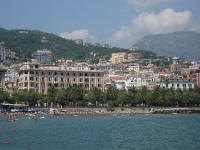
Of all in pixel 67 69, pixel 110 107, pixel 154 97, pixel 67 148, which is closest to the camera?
pixel 67 148

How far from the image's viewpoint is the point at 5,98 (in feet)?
456

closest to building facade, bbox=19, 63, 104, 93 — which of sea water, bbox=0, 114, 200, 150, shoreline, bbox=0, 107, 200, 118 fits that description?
shoreline, bbox=0, 107, 200, 118

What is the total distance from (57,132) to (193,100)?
300 feet

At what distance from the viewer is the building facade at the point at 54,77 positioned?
168375 millimetres

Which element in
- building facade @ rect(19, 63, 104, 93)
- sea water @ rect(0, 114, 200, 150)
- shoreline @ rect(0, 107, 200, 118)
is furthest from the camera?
building facade @ rect(19, 63, 104, 93)

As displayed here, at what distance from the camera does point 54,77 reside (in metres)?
174

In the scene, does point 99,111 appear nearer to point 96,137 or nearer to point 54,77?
point 54,77

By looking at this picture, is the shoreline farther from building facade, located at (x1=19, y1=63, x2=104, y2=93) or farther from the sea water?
building facade, located at (x1=19, y1=63, x2=104, y2=93)

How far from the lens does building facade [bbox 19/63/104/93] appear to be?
6629 inches

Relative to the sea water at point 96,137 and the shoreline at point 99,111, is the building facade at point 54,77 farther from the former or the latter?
the sea water at point 96,137

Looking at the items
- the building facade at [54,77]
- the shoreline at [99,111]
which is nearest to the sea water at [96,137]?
the shoreline at [99,111]

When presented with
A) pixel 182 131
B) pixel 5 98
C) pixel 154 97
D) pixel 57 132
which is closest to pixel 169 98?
pixel 154 97

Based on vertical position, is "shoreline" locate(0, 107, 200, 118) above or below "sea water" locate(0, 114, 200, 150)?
above

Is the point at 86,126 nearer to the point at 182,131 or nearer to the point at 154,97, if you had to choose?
the point at 182,131
